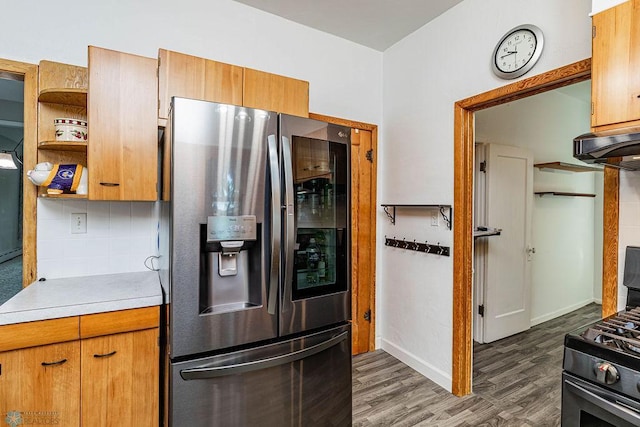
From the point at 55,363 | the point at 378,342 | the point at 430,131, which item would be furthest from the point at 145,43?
the point at 378,342

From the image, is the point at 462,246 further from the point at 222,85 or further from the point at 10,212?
the point at 10,212

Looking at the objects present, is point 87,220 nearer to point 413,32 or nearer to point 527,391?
point 413,32

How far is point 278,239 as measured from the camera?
1490 millimetres

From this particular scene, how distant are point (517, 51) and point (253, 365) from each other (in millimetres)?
2328

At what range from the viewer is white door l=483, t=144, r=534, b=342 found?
3.25 m

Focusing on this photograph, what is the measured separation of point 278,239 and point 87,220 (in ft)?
4.48

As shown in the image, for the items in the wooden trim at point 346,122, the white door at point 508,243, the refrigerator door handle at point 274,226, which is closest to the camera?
the refrigerator door handle at point 274,226

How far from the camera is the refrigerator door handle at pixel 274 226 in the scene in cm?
148

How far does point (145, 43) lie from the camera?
2.09 meters

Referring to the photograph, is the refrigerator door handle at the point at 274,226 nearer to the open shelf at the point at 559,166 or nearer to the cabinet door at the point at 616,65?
the cabinet door at the point at 616,65

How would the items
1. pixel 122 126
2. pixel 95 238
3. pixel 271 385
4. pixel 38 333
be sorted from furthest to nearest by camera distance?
1. pixel 95 238
2. pixel 122 126
3. pixel 271 385
4. pixel 38 333

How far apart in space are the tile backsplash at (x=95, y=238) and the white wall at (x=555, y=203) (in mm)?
3131

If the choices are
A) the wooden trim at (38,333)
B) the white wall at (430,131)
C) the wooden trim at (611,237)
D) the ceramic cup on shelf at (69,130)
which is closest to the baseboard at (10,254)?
the ceramic cup on shelf at (69,130)

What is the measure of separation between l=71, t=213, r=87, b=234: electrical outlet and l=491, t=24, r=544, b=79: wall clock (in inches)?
110
